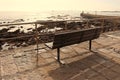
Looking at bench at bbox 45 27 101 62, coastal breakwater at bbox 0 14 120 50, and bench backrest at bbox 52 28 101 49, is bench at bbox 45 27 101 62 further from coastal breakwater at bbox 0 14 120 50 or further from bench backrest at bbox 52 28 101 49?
coastal breakwater at bbox 0 14 120 50

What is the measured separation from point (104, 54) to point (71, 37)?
147cm

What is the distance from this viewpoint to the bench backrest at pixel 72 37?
4.23 m

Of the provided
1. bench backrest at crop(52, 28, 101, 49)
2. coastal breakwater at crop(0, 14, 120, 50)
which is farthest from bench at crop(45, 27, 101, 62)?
coastal breakwater at crop(0, 14, 120, 50)

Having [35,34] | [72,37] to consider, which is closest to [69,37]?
[72,37]

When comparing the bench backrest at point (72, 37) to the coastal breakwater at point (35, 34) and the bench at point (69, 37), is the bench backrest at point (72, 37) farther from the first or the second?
the coastal breakwater at point (35, 34)

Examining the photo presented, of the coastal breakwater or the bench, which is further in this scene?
the coastal breakwater

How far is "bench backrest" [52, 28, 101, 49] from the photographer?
4230mm

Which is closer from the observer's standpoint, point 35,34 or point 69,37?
point 69,37

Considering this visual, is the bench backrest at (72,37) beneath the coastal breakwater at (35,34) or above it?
above

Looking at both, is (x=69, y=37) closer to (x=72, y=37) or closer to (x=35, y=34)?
(x=72, y=37)

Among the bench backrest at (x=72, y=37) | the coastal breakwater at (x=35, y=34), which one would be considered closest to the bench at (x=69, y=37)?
the bench backrest at (x=72, y=37)

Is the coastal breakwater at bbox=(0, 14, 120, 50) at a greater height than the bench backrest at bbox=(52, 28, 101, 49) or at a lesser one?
lesser

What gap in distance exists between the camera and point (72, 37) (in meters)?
4.55

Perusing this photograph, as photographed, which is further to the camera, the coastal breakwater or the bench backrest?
the coastal breakwater
